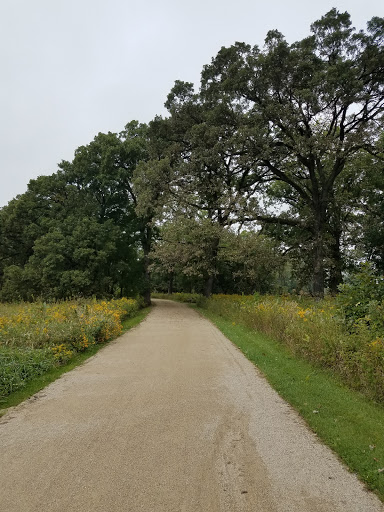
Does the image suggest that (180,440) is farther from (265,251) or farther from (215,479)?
(265,251)

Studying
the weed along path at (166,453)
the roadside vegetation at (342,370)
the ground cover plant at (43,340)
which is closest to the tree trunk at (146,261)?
the ground cover plant at (43,340)

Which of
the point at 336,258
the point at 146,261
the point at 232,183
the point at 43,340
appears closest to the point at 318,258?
the point at 336,258

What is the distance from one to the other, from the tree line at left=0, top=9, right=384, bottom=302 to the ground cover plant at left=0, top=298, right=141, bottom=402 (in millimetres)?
12869

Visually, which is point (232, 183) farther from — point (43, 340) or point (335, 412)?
point (335, 412)

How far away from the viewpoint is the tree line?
19.2 metres

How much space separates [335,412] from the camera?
16.2 feet

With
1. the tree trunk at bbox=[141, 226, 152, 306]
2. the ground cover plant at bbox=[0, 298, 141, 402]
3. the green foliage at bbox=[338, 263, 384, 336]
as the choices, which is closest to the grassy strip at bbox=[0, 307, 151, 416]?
the ground cover plant at bbox=[0, 298, 141, 402]

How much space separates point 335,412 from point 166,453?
264cm

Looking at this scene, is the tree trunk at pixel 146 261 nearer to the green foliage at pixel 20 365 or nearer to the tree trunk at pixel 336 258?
the tree trunk at pixel 336 258

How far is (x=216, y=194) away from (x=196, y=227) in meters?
4.36

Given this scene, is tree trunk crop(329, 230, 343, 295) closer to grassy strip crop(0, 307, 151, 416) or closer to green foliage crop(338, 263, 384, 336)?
green foliage crop(338, 263, 384, 336)

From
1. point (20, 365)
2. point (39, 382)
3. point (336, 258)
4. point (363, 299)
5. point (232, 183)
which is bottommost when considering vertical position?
point (39, 382)

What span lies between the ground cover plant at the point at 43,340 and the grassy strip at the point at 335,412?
460cm

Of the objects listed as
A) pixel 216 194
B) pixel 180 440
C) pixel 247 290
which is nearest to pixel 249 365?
pixel 180 440
